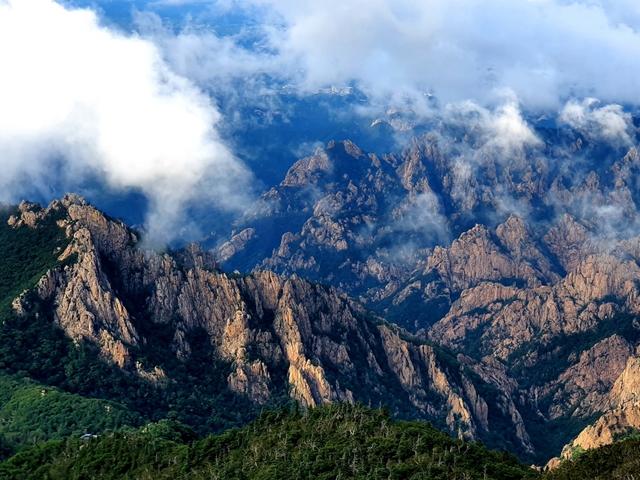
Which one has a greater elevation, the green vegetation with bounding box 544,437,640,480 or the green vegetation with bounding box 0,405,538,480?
the green vegetation with bounding box 0,405,538,480

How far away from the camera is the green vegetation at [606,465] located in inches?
4865

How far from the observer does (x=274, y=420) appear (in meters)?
181

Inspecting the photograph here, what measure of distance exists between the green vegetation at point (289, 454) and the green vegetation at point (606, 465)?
1041 centimetres

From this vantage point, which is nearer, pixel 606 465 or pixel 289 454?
pixel 606 465

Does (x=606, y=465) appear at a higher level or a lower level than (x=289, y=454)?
lower

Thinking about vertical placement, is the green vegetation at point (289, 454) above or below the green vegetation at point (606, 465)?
above

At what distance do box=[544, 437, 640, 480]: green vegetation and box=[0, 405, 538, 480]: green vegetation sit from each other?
1041cm

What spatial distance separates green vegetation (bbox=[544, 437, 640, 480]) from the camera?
405 ft

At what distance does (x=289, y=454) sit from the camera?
15488 cm

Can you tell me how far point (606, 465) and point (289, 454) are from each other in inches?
1916

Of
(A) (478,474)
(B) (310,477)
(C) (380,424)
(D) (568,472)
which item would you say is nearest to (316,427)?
(C) (380,424)

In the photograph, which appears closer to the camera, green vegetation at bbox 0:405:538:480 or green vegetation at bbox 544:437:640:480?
green vegetation at bbox 544:437:640:480

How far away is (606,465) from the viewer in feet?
436

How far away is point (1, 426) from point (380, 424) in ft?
263
